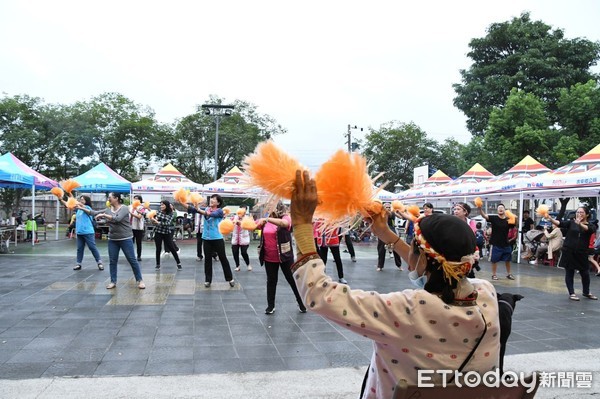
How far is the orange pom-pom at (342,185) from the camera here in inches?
69.6

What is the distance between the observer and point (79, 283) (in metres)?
8.17

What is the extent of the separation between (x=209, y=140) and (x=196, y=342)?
87.9ft

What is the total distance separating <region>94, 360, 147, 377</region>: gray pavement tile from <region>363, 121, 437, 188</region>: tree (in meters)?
33.4

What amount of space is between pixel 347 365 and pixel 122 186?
15762 mm

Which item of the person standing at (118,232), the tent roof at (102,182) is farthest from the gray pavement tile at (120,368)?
the tent roof at (102,182)

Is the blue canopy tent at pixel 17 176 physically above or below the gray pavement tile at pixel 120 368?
above

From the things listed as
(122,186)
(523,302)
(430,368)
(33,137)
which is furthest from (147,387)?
(33,137)

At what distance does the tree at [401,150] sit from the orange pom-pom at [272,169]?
35176 millimetres

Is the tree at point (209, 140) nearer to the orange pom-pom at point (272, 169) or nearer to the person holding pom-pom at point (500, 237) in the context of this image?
the person holding pom-pom at point (500, 237)

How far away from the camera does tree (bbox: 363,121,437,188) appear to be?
36469 mm

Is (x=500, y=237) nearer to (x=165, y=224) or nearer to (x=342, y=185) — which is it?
(x=165, y=224)

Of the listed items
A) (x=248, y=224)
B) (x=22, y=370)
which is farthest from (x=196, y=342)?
(x=248, y=224)

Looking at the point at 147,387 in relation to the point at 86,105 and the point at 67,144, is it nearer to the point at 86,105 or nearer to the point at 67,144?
the point at 67,144

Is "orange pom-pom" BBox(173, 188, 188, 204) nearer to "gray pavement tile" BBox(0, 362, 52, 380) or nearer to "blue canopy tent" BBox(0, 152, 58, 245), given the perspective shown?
"gray pavement tile" BBox(0, 362, 52, 380)
